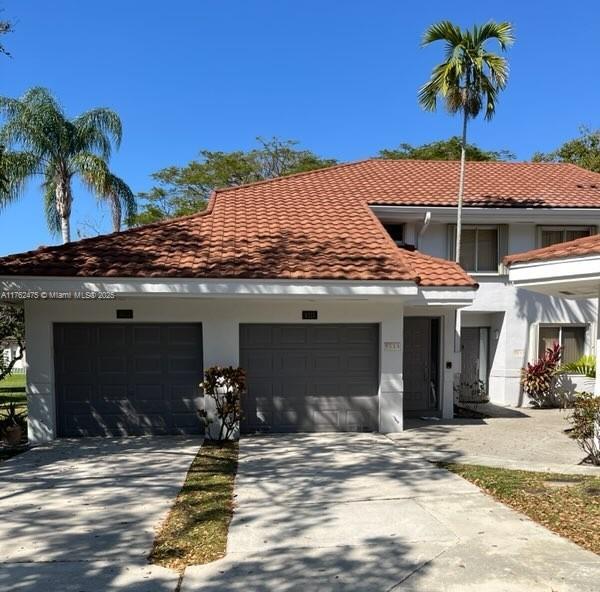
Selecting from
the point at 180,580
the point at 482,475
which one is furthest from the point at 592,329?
the point at 180,580

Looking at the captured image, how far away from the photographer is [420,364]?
42.3 ft

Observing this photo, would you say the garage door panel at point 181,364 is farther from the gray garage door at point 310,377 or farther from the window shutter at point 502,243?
the window shutter at point 502,243

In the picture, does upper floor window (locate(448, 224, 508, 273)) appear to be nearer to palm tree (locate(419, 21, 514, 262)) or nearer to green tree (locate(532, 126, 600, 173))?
palm tree (locate(419, 21, 514, 262))

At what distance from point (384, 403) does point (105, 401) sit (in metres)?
A: 5.21

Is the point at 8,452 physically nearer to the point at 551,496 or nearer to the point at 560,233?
the point at 551,496

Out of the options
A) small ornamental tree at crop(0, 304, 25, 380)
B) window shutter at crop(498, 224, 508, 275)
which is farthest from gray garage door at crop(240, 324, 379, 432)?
small ornamental tree at crop(0, 304, 25, 380)

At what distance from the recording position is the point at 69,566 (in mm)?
4391

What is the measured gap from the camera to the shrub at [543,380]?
14.2m

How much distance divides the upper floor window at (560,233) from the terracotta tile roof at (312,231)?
66cm

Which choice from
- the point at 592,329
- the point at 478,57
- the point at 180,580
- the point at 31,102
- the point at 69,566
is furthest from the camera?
the point at 31,102

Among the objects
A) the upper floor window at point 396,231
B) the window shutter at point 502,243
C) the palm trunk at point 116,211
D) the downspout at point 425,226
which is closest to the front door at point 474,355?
the window shutter at point 502,243

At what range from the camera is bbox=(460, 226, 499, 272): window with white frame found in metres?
15.0

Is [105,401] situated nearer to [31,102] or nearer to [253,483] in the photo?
[253,483]

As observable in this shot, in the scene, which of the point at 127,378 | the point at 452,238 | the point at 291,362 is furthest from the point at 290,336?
the point at 452,238
